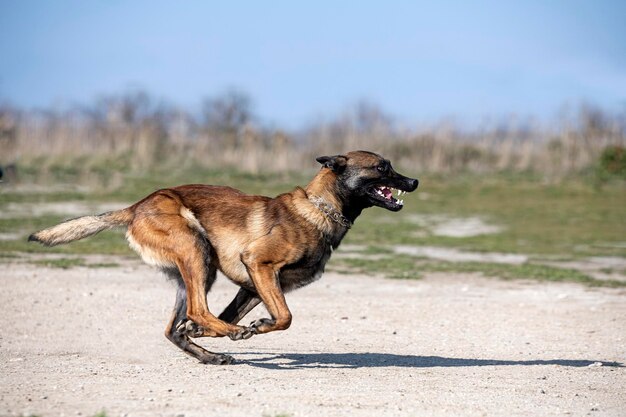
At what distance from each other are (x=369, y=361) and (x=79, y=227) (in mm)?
2769

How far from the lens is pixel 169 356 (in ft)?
30.7

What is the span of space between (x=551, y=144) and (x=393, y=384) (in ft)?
106

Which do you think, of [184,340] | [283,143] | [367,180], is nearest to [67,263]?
[184,340]

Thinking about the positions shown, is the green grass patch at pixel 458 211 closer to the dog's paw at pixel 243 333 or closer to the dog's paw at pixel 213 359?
the dog's paw at pixel 213 359

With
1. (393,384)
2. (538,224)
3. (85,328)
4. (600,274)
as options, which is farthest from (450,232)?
(393,384)

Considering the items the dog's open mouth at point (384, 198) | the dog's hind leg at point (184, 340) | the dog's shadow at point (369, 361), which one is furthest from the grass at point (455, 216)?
the dog's hind leg at point (184, 340)

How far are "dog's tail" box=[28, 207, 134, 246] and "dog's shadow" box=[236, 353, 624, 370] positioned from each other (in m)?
1.58

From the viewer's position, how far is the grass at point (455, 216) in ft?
59.9

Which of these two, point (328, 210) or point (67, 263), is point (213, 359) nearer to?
point (328, 210)

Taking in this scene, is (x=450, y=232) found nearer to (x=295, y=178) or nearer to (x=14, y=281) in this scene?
(x=295, y=178)

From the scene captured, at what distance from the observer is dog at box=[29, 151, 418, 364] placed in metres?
8.71

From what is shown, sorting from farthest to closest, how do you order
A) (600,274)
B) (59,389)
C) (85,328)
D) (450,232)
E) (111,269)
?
(450,232) < (600,274) < (111,269) < (85,328) < (59,389)

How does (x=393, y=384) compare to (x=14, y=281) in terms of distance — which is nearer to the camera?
(x=393, y=384)

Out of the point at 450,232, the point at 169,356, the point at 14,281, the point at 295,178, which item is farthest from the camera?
the point at 295,178
